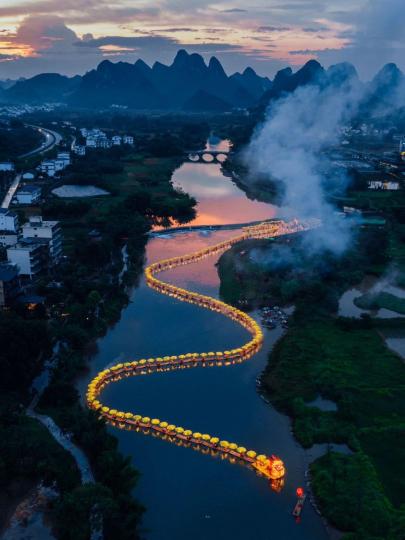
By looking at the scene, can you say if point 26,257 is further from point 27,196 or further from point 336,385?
point 27,196

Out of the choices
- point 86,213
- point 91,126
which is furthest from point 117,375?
point 91,126

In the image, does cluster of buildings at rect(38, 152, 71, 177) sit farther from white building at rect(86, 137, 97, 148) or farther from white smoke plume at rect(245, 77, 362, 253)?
white smoke plume at rect(245, 77, 362, 253)

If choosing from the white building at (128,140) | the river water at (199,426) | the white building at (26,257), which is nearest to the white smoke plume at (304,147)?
the white building at (128,140)

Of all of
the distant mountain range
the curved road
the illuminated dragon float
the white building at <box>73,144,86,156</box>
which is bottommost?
the distant mountain range

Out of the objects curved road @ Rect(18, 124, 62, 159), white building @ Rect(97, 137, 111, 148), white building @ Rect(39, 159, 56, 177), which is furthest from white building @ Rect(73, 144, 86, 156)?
white building @ Rect(39, 159, 56, 177)

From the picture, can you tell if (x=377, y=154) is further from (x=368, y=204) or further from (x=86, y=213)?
(x=86, y=213)

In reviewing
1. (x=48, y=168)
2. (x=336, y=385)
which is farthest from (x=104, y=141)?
(x=336, y=385)
